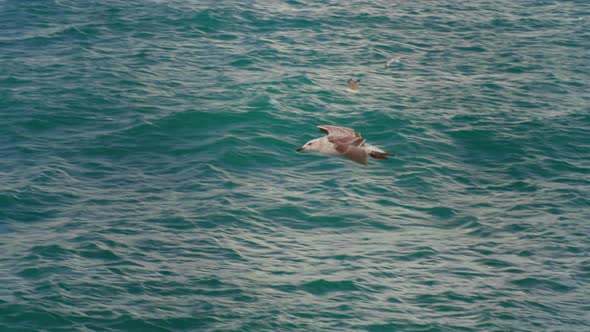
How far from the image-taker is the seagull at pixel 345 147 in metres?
25.5

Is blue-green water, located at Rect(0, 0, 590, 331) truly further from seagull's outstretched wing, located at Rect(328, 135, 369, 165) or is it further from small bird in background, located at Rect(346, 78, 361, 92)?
seagull's outstretched wing, located at Rect(328, 135, 369, 165)

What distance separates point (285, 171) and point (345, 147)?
8116 mm

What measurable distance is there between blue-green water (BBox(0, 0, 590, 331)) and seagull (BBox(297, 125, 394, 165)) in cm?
348

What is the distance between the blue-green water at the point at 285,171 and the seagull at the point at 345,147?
3.48 m

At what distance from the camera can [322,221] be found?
3014 cm

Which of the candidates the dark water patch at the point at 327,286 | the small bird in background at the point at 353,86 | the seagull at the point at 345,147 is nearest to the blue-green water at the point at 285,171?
the dark water patch at the point at 327,286

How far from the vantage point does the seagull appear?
25.5 meters

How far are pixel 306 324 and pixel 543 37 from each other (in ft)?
96.4

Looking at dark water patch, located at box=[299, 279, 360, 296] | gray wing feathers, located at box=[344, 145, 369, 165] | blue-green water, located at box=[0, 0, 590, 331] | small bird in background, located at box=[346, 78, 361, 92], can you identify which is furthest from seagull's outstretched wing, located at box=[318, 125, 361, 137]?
small bird in background, located at box=[346, 78, 361, 92]

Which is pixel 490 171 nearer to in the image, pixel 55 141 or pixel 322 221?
pixel 322 221

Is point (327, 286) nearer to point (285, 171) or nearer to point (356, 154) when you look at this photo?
point (356, 154)

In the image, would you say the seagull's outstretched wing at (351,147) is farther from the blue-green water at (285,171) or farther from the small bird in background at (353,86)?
the small bird in background at (353,86)

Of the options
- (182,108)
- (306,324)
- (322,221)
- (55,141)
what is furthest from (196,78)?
(306,324)

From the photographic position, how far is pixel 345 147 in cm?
2573
